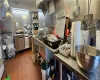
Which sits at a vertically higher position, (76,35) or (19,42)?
(76,35)

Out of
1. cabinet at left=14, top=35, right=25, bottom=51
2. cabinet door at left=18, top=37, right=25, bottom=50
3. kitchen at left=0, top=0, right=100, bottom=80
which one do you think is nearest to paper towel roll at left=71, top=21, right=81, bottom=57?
kitchen at left=0, top=0, right=100, bottom=80

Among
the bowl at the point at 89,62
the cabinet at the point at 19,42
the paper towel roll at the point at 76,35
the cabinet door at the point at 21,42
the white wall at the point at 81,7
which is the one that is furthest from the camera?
the cabinet door at the point at 21,42

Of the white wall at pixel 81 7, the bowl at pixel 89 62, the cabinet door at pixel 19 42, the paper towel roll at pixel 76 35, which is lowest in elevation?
the cabinet door at pixel 19 42

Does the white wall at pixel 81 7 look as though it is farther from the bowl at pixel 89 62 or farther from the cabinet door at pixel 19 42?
the cabinet door at pixel 19 42

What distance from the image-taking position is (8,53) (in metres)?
3.96

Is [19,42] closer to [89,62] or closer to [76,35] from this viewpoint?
[76,35]

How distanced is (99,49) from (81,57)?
0.99ft

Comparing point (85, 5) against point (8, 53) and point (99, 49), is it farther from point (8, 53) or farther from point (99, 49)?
point (8, 53)

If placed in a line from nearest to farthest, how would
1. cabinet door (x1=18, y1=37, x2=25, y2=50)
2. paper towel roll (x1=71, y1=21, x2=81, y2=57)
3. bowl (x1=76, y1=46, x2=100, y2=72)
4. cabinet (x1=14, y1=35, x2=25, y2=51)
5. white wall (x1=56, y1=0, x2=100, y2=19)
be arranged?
bowl (x1=76, y1=46, x2=100, y2=72), paper towel roll (x1=71, y1=21, x2=81, y2=57), white wall (x1=56, y1=0, x2=100, y2=19), cabinet (x1=14, y1=35, x2=25, y2=51), cabinet door (x1=18, y1=37, x2=25, y2=50)

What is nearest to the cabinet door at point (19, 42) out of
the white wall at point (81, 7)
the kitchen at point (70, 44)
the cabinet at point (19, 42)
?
the cabinet at point (19, 42)

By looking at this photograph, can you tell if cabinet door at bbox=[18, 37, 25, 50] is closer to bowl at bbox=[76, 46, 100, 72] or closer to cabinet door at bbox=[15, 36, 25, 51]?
cabinet door at bbox=[15, 36, 25, 51]

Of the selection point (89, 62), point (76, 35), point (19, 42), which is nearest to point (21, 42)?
point (19, 42)

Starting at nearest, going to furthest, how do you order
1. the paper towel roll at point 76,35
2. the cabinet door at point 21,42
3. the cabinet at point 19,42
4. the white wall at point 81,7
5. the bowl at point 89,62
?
1. the bowl at point 89,62
2. the paper towel roll at point 76,35
3. the white wall at point 81,7
4. the cabinet at point 19,42
5. the cabinet door at point 21,42

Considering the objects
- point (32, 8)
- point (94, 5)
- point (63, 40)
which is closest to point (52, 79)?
point (63, 40)
